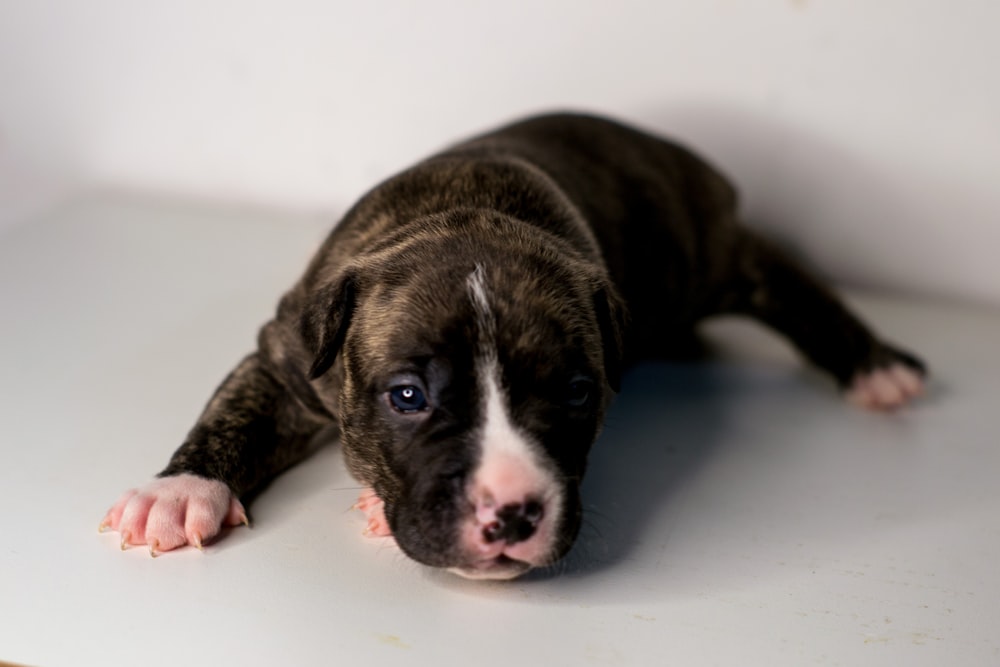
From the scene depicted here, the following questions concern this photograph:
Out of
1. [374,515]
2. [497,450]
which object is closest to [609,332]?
[497,450]

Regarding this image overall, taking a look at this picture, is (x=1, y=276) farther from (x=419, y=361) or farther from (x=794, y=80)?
(x=794, y=80)

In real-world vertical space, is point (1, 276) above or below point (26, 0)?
below

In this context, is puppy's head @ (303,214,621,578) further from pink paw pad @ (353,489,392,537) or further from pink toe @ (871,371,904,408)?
pink toe @ (871,371,904,408)

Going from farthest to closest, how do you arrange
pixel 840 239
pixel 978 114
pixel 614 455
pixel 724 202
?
pixel 840 239 < pixel 978 114 < pixel 724 202 < pixel 614 455

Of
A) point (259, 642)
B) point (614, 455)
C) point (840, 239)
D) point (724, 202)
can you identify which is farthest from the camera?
point (840, 239)

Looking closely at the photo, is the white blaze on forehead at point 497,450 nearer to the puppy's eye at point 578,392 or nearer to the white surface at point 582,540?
the puppy's eye at point 578,392

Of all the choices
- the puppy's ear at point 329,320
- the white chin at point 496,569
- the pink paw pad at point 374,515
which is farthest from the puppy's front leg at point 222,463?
the white chin at point 496,569

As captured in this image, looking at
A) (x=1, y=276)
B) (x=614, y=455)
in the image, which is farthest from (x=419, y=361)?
(x=1, y=276)
